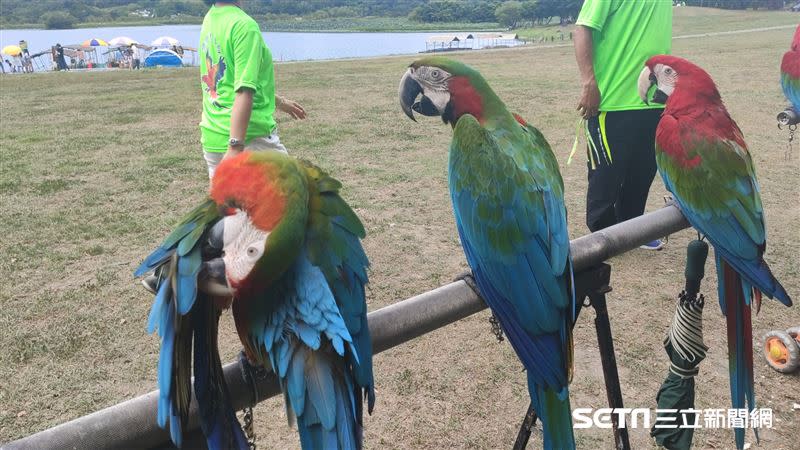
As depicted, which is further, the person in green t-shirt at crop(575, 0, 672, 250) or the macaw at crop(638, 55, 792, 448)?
the person in green t-shirt at crop(575, 0, 672, 250)

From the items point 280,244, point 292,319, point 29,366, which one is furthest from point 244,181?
point 29,366

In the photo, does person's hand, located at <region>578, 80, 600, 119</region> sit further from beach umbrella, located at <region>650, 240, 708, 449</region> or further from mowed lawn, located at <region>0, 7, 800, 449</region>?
beach umbrella, located at <region>650, 240, 708, 449</region>

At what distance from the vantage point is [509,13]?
48.6m

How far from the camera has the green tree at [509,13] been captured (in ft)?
157

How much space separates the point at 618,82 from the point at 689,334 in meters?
1.55

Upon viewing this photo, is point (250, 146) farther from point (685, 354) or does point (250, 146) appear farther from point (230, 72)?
point (685, 354)

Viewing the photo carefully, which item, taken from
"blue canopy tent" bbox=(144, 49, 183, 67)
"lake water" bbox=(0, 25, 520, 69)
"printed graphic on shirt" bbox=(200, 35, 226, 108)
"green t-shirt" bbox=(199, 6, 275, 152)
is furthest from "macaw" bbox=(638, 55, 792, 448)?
"blue canopy tent" bbox=(144, 49, 183, 67)

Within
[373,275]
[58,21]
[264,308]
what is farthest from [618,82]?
[58,21]

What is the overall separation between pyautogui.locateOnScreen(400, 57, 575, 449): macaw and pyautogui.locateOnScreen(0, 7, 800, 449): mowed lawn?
38.5 inches

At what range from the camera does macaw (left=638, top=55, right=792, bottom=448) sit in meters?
1.42

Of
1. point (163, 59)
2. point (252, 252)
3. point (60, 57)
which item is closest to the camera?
point (252, 252)

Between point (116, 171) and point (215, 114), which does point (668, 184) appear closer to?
point (215, 114)

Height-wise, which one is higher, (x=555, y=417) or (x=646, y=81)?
(x=646, y=81)

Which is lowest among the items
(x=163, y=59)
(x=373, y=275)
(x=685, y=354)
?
(x=163, y=59)
